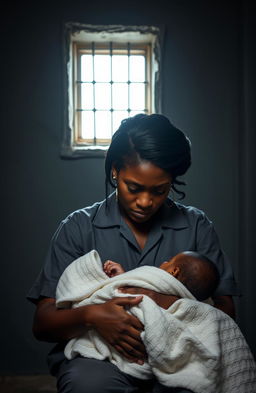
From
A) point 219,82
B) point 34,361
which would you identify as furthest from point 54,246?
point 219,82

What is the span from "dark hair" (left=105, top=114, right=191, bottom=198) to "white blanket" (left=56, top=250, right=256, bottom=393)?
1.21 ft

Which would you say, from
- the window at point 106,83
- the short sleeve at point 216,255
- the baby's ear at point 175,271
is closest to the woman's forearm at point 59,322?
the baby's ear at point 175,271

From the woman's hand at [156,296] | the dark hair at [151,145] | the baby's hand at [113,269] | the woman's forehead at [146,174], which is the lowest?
the woman's hand at [156,296]

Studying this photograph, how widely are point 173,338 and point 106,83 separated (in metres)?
2.47

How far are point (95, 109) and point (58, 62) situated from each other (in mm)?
409

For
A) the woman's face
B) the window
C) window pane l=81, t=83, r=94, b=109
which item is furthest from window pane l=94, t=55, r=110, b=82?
the woman's face

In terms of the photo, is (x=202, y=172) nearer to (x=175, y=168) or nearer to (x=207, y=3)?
(x=207, y=3)

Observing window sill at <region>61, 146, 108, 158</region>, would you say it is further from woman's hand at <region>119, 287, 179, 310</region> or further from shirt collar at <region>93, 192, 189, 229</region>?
woman's hand at <region>119, 287, 179, 310</region>

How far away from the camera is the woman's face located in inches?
64.5

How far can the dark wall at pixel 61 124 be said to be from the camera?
332 centimetres

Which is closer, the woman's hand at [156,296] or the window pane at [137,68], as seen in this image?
the woman's hand at [156,296]

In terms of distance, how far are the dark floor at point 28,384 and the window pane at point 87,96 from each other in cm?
189

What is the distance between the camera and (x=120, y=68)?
139 inches

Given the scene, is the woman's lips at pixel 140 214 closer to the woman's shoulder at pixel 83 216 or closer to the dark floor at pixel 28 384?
the woman's shoulder at pixel 83 216
